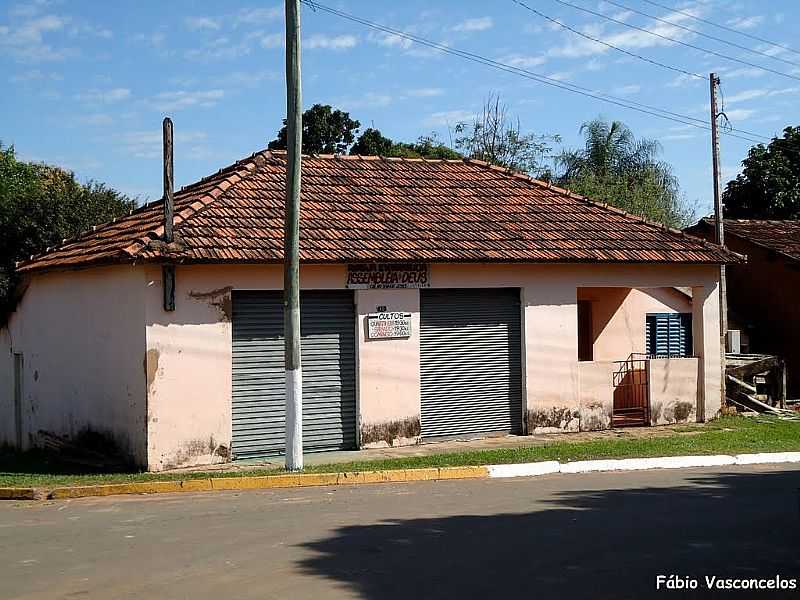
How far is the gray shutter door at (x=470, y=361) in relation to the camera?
17.5 metres

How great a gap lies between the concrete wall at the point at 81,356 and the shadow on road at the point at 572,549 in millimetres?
6590

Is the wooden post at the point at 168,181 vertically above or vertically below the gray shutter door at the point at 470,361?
above

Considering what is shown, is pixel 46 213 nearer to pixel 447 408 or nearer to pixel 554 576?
pixel 447 408

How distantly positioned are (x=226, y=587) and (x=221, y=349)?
8.24 m

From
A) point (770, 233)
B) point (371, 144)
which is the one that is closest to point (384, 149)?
point (371, 144)

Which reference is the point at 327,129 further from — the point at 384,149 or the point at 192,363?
the point at 192,363

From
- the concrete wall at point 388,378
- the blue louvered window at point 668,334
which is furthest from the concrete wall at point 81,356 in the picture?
the blue louvered window at point 668,334

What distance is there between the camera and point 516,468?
46.9ft

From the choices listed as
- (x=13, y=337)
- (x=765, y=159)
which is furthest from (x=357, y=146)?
(x=13, y=337)

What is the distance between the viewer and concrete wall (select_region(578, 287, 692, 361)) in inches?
926

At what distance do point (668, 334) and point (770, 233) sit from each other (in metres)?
5.79

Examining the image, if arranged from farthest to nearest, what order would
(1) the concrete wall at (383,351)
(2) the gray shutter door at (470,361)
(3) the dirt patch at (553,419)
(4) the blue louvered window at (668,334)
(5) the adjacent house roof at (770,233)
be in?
(5) the adjacent house roof at (770,233), (4) the blue louvered window at (668,334), (3) the dirt patch at (553,419), (2) the gray shutter door at (470,361), (1) the concrete wall at (383,351)

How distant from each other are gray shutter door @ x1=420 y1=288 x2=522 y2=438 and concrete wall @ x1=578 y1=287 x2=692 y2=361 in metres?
5.68

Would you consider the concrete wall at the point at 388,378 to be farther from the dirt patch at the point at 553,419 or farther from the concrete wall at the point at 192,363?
the dirt patch at the point at 553,419
